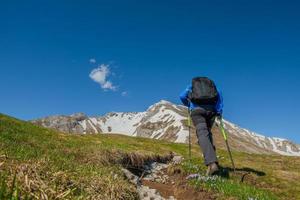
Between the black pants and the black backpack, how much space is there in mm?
400

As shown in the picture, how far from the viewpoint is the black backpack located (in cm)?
1928

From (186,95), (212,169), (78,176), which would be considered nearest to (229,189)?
(212,169)

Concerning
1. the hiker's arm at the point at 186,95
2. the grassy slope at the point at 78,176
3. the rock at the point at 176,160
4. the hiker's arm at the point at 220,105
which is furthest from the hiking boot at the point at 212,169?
the rock at the point at 176,160

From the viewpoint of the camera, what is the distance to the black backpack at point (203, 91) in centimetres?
1928

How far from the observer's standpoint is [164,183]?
1845 cm

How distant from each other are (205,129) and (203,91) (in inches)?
64.0

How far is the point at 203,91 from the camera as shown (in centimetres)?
1933

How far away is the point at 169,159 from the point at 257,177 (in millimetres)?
7320

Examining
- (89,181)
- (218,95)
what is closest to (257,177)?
(218,95)

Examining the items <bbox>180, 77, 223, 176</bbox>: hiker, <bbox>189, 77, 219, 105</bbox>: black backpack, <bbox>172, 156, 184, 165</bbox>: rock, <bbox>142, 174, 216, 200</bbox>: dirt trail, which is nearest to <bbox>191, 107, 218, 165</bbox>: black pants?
<bbox>180, 77, 223, 176</bbox>: hiker

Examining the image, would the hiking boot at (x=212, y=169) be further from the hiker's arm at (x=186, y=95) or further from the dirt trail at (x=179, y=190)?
the hiker's arm at (x=186, y=95)

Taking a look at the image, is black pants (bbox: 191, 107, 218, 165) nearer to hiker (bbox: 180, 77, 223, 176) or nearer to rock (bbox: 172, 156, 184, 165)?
hiker (bbox: 180, 77, 223, 176)

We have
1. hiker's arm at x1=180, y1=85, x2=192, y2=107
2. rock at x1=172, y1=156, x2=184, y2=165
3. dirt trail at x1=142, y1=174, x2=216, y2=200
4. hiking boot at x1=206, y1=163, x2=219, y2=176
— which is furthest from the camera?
rock at x1=172, y1=156, x2=184, y2=165

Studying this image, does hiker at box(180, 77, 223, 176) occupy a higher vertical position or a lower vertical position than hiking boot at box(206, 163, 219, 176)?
higher
